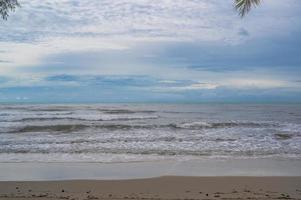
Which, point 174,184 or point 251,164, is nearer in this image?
point 174,184

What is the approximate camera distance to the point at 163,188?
10.3 meters

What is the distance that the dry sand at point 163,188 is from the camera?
942 centimetres

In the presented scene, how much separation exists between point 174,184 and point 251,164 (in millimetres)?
4389

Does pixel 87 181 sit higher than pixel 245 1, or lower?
lower

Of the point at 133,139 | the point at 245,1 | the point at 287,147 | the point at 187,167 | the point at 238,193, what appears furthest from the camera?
the point at 133,139

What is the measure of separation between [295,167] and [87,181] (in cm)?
713

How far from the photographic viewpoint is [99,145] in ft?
63.3

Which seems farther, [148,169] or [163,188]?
[148,169]

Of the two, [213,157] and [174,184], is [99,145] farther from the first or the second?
[174,184]

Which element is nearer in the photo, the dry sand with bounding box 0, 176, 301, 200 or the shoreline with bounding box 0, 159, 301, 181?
the dry sand with bounding box 0, 176, 301, 200

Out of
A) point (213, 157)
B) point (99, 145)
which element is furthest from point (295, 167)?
point (99, 145)

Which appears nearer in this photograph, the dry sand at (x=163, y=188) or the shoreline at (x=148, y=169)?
the dry sand at (x=163, y=188)

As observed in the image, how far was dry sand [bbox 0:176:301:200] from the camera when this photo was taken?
30.9 ft

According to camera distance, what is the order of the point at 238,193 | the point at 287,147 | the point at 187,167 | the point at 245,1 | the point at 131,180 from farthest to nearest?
the point at 287,147 → the point at 187,167 → the point at 131,180 → the point at 238,193 → the point at 245,1
